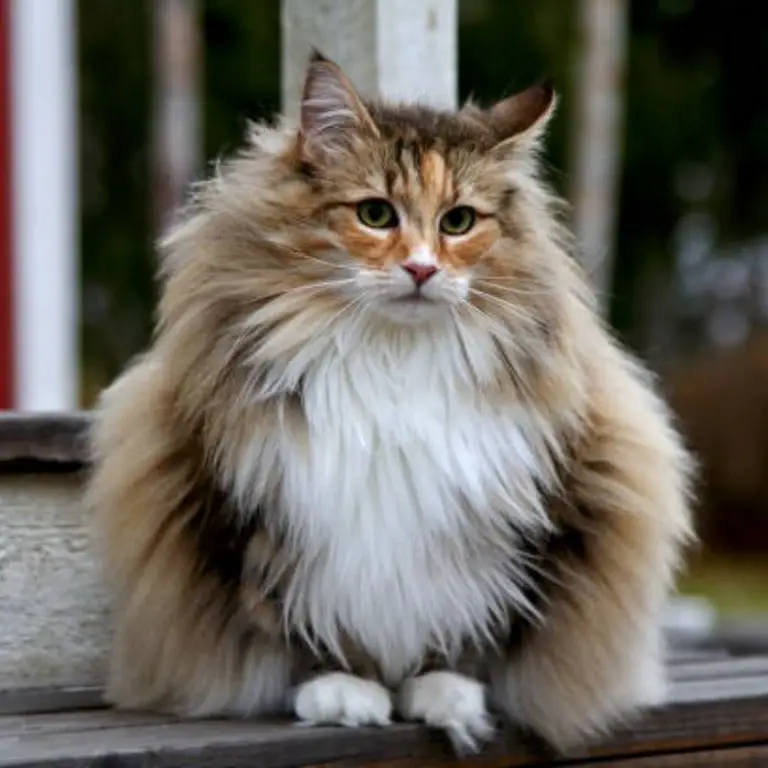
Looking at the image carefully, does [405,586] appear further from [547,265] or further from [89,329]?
[89,329]

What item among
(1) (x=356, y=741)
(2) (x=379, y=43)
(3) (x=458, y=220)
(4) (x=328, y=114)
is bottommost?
(1) (x=356, y=741)

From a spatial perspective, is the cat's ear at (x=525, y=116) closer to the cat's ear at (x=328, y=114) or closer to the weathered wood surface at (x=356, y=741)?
the cat's ear at (x=328, y=114)

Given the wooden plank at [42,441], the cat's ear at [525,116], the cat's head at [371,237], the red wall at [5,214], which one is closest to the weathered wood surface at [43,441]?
the wooden plank at [42,441]

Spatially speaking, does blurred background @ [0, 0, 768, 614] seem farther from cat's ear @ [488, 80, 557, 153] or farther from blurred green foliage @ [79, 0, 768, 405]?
cat's ear @ [488, 80, 557, 153]

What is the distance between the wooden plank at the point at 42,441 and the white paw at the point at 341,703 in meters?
0.66

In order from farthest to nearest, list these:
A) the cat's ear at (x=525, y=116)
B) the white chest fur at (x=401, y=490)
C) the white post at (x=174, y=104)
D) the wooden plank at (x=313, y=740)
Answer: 1. the white post at (x=174, y=104)
2. the cat's ear at (x=525, y=116)
3. the white chest fur at (x=401, y=490)
4. the wooden plank at (x=313, y=740)

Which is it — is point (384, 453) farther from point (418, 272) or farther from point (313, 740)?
point (313, 740)

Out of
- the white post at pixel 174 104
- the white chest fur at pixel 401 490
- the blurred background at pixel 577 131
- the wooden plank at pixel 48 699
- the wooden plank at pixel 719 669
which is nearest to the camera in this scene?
the white chest fur at pixel 401 490

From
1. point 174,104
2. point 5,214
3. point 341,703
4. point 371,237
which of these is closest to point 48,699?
point 341,703

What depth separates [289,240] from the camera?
2406 mm

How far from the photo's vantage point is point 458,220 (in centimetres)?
242

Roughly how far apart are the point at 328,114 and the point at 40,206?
128 inches

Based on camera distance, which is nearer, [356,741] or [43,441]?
[356,741]

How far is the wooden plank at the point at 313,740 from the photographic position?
2.28 m
